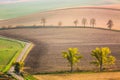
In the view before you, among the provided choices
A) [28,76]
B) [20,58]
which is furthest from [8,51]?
[28,76]

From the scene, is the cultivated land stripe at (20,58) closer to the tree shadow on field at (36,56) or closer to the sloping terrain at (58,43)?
the tree shadow on field at (36,56)

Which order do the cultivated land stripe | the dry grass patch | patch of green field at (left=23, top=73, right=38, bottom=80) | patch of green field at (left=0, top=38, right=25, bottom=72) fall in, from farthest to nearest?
patch of green field at (left=0, top=38, right=25, bottom=72), the dry grass patch, patch of green field at (left=23, top=73, right=38, bottom=80), the cultivated land stripe

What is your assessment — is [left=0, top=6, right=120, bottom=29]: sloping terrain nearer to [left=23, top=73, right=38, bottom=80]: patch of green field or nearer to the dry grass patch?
the dry grass patch

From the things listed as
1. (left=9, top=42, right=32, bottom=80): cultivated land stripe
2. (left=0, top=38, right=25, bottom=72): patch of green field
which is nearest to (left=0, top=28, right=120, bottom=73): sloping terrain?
(left=9, top=42, right=32, bottom=80): cultivated land stripe

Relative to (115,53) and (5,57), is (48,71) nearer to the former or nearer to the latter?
(5,57)

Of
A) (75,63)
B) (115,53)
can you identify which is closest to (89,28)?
(115,53)

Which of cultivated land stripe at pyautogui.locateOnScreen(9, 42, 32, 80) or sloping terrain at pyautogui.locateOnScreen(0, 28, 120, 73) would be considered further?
sloping terrain at pyautogui.locateOnScreen(0, 28, 120, 73)

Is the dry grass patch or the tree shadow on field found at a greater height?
the tree shadow on field
